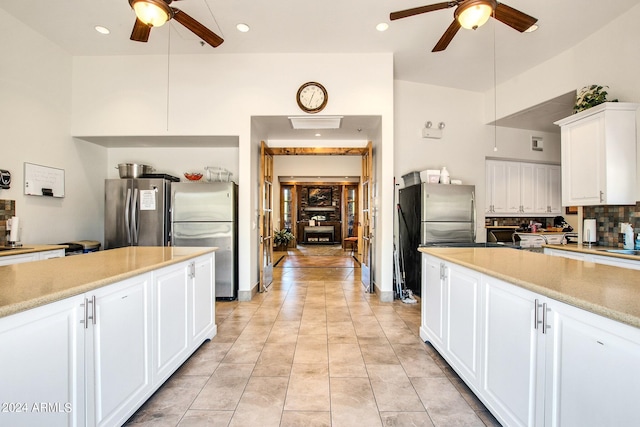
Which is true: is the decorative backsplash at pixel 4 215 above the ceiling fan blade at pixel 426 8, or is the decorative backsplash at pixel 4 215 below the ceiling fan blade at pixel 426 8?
below

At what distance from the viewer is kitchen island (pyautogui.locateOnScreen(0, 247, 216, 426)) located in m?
1.09

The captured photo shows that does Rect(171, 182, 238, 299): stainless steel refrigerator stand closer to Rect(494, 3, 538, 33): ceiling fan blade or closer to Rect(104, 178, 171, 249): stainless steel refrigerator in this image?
Rect(104, 178, 171, 249): stainless steel refrigerator

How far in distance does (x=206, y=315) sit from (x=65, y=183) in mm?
3005

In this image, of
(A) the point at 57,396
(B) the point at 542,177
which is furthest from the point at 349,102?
(B) the point at 542,177

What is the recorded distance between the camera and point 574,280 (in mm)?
1437

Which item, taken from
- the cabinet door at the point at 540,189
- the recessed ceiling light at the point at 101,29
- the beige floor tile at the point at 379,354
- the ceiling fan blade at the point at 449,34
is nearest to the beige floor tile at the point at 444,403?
the beige floor tile at the point at 379,354

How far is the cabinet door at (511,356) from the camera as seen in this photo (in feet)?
4.45

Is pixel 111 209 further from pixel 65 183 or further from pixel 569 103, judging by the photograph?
pixel 569 103

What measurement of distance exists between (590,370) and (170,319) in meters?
2.28

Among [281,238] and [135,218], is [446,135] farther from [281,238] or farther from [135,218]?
[281,238]

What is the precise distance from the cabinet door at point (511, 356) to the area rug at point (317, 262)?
16.8ft

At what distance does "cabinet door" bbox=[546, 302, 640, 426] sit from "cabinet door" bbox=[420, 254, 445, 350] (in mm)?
1100

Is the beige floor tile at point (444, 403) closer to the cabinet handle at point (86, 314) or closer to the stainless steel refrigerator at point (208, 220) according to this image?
the cabinet handle at point (86, 314)

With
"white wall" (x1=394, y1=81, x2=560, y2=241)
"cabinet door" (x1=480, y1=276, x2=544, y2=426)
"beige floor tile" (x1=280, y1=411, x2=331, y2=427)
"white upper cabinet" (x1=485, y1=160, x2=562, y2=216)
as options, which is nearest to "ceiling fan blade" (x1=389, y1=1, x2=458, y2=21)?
"cabinet door" (x1=480, y1=276, x2=544, y2=426)
